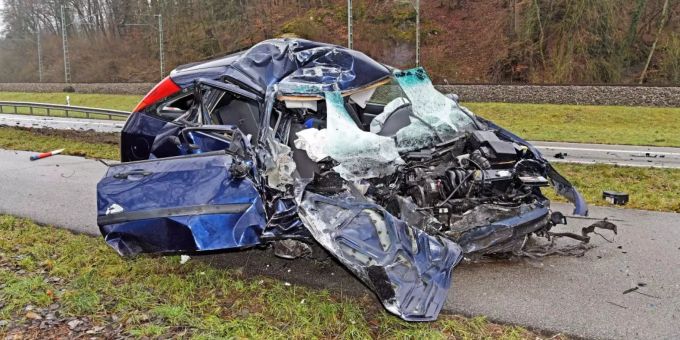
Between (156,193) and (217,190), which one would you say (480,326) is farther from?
(156,193)

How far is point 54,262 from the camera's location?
436 centimetres

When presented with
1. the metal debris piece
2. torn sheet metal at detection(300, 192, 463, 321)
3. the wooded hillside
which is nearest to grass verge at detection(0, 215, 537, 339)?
torn sheet metal at detection(300, 192, 463, 321)

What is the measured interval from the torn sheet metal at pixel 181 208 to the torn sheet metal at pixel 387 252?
428mm

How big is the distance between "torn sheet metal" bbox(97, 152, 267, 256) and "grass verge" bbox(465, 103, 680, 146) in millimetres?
12802

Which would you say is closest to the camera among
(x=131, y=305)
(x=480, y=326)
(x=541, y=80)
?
(x=480, y=326)

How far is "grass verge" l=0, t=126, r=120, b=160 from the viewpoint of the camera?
409 inches

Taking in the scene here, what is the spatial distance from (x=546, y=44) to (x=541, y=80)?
1.94m

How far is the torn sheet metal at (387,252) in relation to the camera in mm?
3137

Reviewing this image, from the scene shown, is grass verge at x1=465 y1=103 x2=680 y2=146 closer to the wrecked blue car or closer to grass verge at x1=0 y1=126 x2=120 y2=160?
grass verge at x1=0 y1=126 x2=120 y2=160

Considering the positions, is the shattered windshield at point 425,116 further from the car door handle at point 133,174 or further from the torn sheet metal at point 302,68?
the car door handle at point 133,174

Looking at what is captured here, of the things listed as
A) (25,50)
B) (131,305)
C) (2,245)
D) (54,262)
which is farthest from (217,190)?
(25,50)

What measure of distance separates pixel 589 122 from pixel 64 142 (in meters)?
16.2

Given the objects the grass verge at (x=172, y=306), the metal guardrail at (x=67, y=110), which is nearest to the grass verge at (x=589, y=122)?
the grass verge at (x=172, y=306)

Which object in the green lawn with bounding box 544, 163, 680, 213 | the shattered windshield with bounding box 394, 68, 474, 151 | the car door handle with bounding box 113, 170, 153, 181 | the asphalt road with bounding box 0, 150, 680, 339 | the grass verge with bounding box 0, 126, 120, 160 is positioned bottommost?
the asphalt road with bounding box 0, 150, 680, 339
